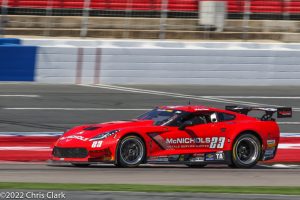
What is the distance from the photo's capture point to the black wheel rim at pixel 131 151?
12.4 meters

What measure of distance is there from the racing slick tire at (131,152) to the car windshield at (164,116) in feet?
2.18

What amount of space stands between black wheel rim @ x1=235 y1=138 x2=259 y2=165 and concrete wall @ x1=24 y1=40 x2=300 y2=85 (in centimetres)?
873

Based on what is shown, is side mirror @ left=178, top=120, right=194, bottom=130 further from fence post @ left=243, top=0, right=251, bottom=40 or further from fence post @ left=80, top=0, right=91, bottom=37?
fence post @ left=80, top=0, right=91, bottom=37

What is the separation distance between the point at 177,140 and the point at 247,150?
137cm

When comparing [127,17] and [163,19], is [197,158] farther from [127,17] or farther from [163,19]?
[127,17]

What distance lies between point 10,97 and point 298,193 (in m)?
11.8

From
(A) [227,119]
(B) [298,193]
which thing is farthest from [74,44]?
(B) [298,193]

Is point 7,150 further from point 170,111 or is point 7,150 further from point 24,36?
point 24,36

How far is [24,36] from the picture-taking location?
2548 cm

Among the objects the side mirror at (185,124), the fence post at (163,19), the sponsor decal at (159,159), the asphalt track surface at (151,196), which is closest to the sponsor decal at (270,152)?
the side mirror at (185,124)

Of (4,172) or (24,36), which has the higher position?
(24,36)

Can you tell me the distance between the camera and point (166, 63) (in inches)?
864

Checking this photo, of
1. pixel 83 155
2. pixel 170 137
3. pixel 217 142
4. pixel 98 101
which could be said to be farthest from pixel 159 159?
pixel 98 101

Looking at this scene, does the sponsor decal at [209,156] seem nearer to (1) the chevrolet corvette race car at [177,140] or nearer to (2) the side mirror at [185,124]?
(1) the chevrolet corvette race car at [177,140]
